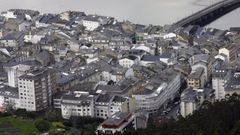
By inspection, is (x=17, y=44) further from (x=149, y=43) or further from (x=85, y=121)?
(x=85, y=121)

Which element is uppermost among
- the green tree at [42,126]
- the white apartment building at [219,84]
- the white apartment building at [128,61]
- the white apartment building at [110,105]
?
the white apartment building at [128,61]

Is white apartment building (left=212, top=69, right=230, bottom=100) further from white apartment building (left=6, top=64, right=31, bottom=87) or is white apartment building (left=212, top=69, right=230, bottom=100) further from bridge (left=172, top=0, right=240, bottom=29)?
bridge (left=172, top=0, right=240, bottom=29)

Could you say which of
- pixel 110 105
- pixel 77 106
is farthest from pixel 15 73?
pixel 110 105

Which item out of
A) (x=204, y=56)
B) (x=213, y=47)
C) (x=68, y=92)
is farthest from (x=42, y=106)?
(x=213, y=47)

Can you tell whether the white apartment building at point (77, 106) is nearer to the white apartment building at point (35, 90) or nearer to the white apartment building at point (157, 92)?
the white apartment building at point (35, 90)

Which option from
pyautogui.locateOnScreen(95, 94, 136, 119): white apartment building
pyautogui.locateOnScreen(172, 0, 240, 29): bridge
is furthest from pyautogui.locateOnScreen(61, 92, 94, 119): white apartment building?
pyautogui.locateOnScreen(172, 0, 240, 29): bridge

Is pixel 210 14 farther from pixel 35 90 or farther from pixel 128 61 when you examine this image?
pixel 35 90

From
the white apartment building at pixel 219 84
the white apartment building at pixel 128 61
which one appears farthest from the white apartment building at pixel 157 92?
the white apartment building at pixel 128 61
